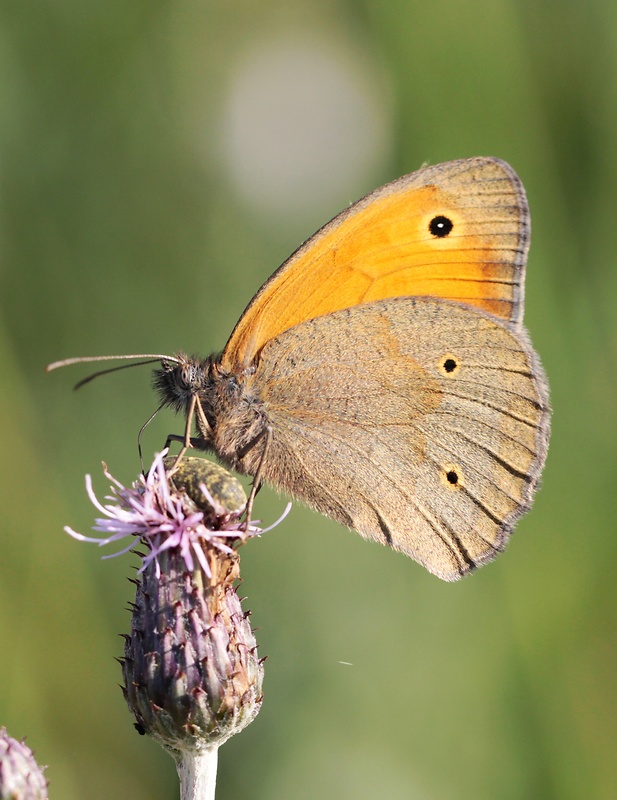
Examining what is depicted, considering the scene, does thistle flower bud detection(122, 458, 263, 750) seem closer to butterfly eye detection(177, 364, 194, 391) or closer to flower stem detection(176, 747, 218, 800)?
flower stem detection(176, 747, 218, 800)

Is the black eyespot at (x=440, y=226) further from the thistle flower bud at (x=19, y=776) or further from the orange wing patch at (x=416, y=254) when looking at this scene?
the thistle flower bud at (x=19, y=776)

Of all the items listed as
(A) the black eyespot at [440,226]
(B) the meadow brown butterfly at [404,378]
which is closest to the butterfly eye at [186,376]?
(B) the meadow brown butterfly at [404,378]

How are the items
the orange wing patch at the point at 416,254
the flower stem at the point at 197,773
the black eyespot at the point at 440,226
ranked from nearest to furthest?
the flower stem at the point at 197,773 → the orange wing patch at the point at 416,254 → the black eyespot at the point at 440,226

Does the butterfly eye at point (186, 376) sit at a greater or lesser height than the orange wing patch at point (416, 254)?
lesser

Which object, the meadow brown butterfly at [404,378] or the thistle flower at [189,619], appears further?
the meadow brown butterfly at [404,378]

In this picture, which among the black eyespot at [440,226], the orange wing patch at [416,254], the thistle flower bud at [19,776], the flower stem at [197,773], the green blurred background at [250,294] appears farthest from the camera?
the green blurred background at [250,294]

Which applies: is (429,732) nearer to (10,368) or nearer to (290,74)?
(10,368)

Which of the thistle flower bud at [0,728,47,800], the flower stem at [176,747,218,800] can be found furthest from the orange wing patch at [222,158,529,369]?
the thistle flower bud at [0,728,47,800]

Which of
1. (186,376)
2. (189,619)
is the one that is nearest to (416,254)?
(186,376)
